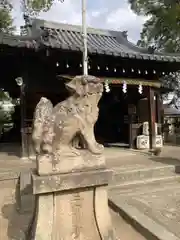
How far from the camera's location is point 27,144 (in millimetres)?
8273

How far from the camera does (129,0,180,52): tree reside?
→ 1195 centimetres

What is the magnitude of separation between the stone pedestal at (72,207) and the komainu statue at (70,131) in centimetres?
14

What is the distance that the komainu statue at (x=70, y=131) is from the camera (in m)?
2.94

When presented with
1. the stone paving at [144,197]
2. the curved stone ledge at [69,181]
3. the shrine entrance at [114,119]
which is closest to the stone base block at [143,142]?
the shrine entrance at [114,119]

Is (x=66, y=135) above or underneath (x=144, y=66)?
underneath

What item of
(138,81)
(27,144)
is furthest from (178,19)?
(27,144)

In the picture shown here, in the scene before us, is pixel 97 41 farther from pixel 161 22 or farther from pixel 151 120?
pixel 161 22

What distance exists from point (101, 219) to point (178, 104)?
1794 centimetres

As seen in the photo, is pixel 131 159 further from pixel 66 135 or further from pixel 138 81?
pixel 66 135

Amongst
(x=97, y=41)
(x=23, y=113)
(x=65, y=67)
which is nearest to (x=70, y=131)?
(x=23, y=113)

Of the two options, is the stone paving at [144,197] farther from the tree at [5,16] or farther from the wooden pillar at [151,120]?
the tree at [5,16]

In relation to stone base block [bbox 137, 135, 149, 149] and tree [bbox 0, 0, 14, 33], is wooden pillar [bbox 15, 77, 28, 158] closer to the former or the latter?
tree [bbox 0, 0, 14, 33]

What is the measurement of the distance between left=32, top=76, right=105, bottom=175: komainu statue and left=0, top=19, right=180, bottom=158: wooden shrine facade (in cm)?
407

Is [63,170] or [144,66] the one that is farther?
[144,66]
